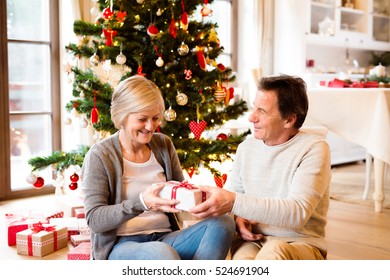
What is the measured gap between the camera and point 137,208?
1569 mm

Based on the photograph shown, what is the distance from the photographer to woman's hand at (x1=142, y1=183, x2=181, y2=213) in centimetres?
155

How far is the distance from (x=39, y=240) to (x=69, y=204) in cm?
62

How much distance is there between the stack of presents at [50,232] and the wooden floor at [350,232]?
46mm

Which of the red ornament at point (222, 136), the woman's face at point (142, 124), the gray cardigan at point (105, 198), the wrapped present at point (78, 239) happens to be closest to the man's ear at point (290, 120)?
the woman's face at point (142, 124)

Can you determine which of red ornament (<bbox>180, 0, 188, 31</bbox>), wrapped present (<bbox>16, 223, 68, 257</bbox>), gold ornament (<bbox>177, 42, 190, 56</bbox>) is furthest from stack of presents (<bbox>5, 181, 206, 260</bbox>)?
red ornament (<bbox>180, 0, 188, 31</bbox>)

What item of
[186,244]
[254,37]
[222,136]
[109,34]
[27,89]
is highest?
[254,37]

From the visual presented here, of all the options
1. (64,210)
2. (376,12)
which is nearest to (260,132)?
(64,210)

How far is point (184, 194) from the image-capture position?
152 cm

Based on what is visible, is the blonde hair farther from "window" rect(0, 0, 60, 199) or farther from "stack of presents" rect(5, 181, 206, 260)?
"window" rect(0, 0, 60, 199)

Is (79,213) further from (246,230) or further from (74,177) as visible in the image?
(246,230)

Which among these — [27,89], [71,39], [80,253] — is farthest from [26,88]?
[80,253]

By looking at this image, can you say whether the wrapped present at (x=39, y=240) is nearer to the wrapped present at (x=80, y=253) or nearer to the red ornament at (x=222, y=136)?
the wrapped present at (x=80, y=253)

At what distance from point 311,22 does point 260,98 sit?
14.0 ft

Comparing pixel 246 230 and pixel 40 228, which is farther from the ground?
pixel 246 230
